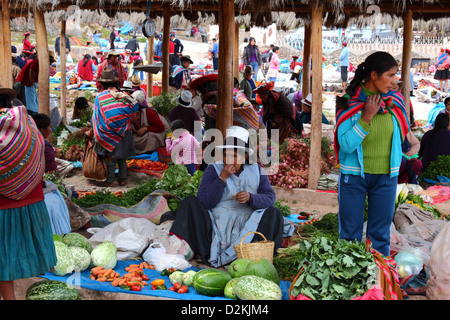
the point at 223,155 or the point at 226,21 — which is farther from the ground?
the point at 226,21

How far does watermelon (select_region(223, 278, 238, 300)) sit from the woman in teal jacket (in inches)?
39.7

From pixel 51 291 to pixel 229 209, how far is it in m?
1.78

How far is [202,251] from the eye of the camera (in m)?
4.80

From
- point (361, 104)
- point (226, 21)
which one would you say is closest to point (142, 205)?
point (226, 21)

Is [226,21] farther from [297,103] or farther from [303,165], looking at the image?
[297,103]

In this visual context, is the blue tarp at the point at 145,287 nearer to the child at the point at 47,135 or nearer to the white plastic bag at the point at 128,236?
the white plastic bag at the point at 128,236

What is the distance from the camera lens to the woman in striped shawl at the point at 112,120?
26.2 feet

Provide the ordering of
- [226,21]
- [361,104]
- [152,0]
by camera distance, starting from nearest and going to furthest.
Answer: [361,104] < [226,21] < [152,0]

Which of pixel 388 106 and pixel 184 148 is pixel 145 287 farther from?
pixel 184 148

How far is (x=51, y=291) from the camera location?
3895mm

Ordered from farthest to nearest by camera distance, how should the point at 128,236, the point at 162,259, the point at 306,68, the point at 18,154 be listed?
the point at 306,68
the point at 128,236
the point at 162,259
the point at 18,154

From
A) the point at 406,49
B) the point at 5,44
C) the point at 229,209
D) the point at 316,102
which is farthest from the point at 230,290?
the point at 406,49

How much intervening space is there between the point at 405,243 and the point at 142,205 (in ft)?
9.61

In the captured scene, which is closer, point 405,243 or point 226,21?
point 405,243
